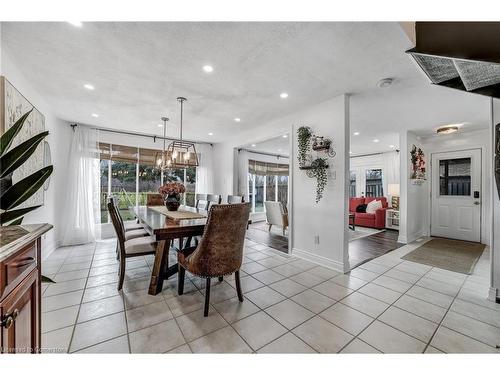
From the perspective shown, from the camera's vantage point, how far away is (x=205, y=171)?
604cm

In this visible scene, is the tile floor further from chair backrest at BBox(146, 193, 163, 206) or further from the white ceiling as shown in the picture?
the white ceiling

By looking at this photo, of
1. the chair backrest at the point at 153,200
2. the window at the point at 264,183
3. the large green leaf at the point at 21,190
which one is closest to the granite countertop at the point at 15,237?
the large green leaf at the point at 21,190

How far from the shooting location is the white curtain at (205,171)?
19.6ft

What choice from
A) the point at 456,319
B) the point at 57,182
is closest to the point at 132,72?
the point at 57,182

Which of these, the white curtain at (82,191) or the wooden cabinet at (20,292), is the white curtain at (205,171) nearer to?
the white curtain at (82,191)

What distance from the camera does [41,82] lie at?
261cm

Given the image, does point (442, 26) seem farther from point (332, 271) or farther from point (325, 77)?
point (332, 271)

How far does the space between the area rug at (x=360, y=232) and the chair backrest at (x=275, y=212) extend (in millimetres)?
1668

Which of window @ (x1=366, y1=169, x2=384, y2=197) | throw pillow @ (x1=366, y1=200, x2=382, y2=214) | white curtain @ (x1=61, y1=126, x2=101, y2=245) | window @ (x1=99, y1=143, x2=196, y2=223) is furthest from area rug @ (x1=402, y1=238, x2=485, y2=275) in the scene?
white curtain @ (x1=61, y1=126, x2=101, y2=245)

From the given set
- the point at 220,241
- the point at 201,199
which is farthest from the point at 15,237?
the point at 201,199

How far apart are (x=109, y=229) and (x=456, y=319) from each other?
5.84 metres

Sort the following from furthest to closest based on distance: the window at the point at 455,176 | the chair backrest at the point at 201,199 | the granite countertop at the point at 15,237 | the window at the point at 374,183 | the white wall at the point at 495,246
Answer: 1. the window at the point at 374,183
2. the window at the point at 455,176
3. the chair backrest at the point at 201,199
4. the white wall at the point at 495,246
5. the granite countertop at the point at 15,237

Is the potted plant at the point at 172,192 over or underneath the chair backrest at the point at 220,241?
over

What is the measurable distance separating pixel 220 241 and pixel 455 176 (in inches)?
228
